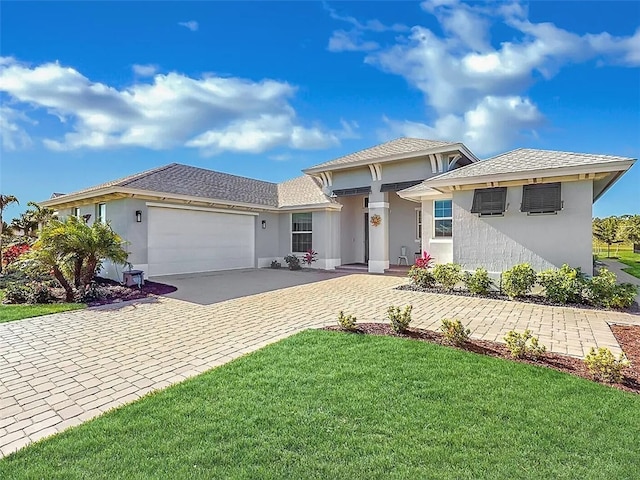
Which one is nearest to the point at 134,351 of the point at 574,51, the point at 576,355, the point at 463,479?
the point at 463,479

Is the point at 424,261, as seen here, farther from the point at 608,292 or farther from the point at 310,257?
the point at 310,257

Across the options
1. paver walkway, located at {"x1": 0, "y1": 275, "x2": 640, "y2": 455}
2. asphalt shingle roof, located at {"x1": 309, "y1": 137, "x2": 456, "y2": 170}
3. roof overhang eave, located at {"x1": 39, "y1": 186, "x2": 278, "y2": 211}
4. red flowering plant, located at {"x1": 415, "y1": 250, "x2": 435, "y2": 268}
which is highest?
asphalt shingle roof, located at {"x1": 309, "y1": 137, "x2": 456, "y2": 170}

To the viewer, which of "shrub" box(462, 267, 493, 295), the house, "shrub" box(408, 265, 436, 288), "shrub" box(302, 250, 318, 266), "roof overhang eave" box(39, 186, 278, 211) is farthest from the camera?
"shrub" box(302, 250, 318, 266)

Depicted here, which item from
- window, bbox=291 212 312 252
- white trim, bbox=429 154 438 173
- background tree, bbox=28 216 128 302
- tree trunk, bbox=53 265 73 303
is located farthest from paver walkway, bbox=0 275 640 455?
window, bbox=291 212 312 252

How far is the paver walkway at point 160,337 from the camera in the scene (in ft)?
11.8

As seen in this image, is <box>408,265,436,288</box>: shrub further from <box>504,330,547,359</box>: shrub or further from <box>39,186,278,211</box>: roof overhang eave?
<box>39,186,278,211</box>: roof overhang eave

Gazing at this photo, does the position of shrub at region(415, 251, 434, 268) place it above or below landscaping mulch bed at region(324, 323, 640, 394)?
above

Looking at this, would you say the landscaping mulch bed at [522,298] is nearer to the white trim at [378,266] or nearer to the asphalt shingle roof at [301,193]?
the white trim at [378,266]

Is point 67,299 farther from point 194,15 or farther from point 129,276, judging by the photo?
point 194,15

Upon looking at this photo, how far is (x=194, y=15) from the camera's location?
31.0 feet

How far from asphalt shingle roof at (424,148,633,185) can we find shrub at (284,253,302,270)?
837 centimetres

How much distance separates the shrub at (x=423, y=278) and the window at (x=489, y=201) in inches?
96.6

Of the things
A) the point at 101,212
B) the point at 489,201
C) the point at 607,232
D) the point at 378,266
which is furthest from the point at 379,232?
the point at 607,232

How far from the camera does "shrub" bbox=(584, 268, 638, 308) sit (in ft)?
26.2
